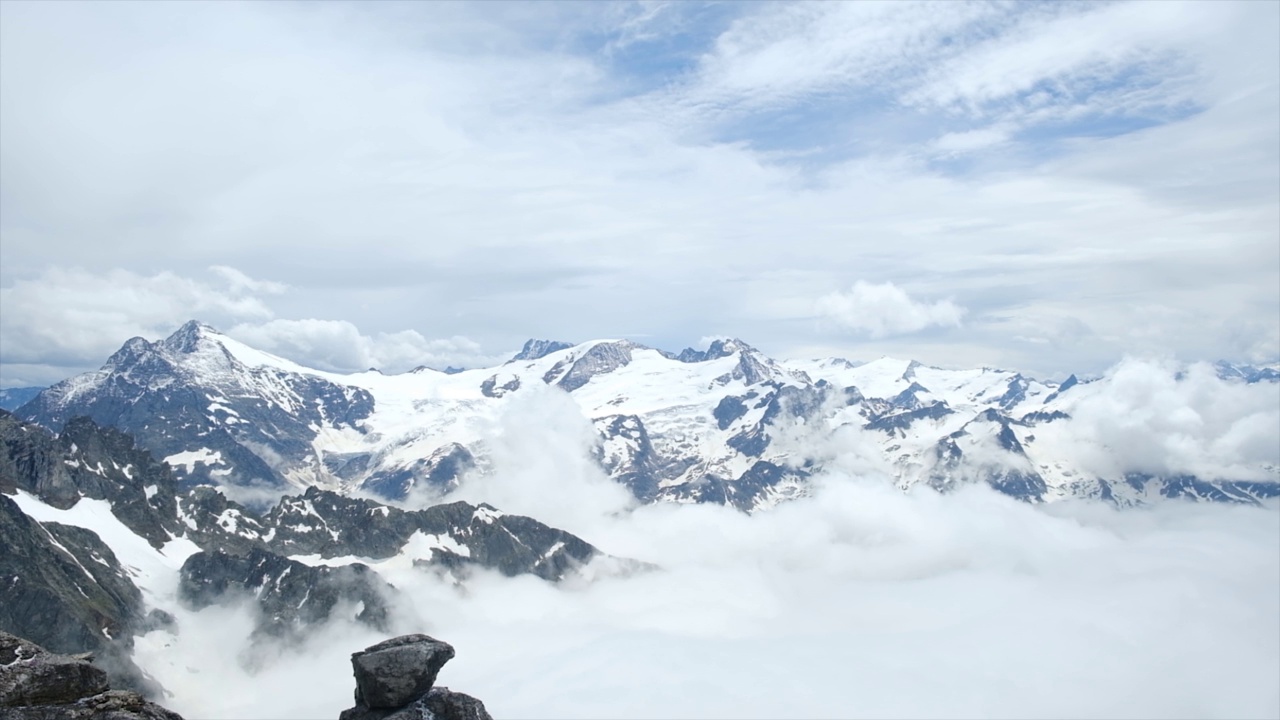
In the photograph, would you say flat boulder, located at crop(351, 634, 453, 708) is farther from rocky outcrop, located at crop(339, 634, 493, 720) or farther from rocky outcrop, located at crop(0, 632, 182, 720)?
rocky outcrop, located at crop(0, 632, 182, 720)

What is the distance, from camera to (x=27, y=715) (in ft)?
115

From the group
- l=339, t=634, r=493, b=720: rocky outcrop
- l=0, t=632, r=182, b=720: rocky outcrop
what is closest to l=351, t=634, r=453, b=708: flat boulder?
l=339, t=634, r=493, b=720: rocky outcrop

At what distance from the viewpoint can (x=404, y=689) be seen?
44.7 m

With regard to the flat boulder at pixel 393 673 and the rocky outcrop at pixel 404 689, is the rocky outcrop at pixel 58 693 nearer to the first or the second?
the flat boulder at pixel 393 673

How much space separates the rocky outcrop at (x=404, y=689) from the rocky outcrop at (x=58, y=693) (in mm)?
9782

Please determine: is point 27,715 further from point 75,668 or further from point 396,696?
point 396,696

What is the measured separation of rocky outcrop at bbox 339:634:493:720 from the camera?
44469mm

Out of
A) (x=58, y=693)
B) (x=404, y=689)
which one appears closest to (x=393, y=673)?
(x=404, y=689)

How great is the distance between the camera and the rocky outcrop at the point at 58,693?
116 ft

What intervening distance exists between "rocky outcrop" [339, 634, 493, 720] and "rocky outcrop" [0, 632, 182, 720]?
978 cm

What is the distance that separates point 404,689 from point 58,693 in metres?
14.8

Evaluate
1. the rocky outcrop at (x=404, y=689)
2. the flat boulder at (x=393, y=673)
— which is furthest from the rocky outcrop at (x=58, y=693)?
the rocky outcrop at (x=404, y=689)

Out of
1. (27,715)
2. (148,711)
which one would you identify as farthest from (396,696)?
(27,715)

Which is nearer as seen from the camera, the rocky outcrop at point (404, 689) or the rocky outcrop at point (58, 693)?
the rocky outcrop at point (58, 693)
